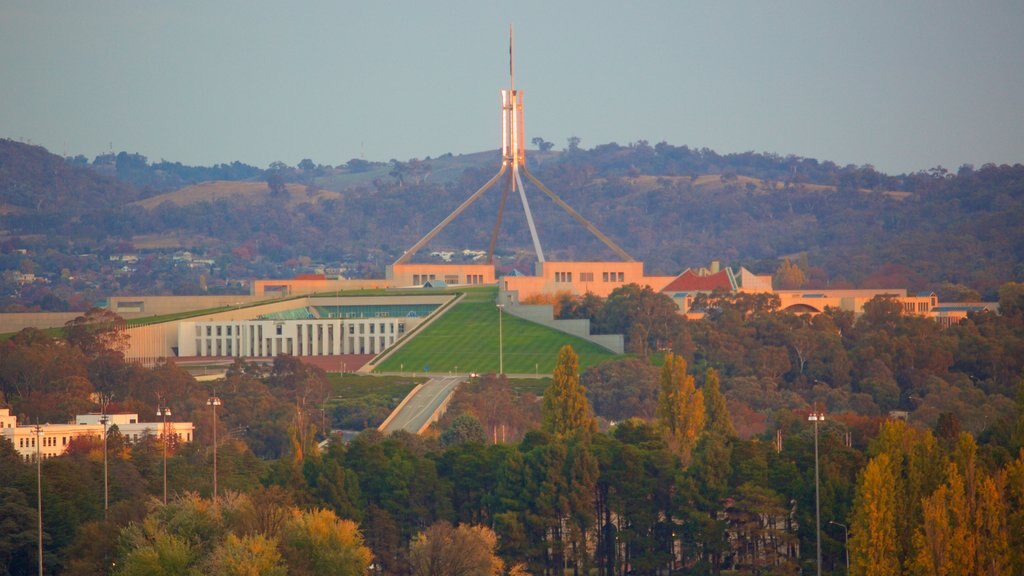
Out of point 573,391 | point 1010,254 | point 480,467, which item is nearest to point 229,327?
point 573,391

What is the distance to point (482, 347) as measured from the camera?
9044 centimetres

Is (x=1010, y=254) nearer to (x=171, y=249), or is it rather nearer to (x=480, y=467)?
(x=171, y=249)

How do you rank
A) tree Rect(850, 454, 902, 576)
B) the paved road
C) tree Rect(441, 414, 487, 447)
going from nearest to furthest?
1. tree Rect(850, 454, 902, 576)
2. tree Rect(441, 414, 487, 447)
3. the paved road

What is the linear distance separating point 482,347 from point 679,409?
91.6ft

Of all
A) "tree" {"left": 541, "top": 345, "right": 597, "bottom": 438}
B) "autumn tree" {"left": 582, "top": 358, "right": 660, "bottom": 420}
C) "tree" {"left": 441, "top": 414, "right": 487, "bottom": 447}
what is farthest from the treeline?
"tree" {"left": 541, "top": 345, "right": 597, "bottom": 438}

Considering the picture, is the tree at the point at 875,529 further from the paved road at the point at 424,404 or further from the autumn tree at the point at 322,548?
the paved road at the point at 424,404

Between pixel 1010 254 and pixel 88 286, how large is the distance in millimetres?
72790

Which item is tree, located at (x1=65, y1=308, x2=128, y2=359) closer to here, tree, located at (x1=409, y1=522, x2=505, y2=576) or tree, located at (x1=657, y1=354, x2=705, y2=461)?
tree, located at (x1=657, y1=354, x2=705, y2=461)

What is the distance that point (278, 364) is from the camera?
8281cm

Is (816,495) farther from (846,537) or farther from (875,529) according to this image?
(875,529)

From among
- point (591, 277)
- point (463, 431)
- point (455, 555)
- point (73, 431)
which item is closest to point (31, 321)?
point (591, 277)

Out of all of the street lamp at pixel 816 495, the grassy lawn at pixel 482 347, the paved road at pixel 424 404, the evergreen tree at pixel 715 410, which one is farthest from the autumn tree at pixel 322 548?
the grassy lawn at pixel 482 347

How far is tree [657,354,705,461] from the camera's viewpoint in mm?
62781

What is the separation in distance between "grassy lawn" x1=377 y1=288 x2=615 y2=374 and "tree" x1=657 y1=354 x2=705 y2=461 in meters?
20.9
